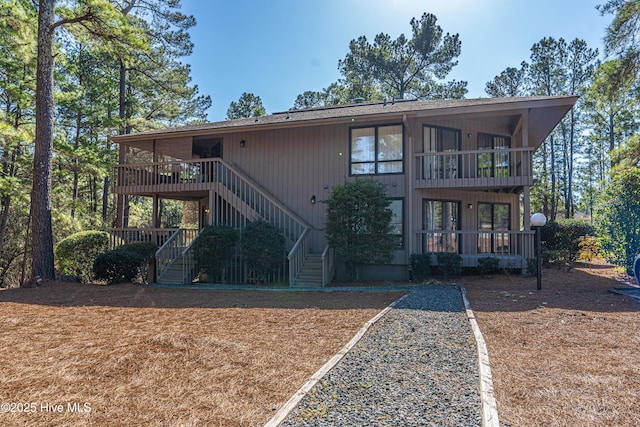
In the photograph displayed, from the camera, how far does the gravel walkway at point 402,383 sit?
2.75 m

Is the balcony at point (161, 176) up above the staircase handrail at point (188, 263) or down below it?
above

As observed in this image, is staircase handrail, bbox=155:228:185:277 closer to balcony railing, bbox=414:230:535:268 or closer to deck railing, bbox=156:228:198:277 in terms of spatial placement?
deck railing, bbox=156:228:198:277

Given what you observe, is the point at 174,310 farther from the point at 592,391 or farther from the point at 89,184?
the point at 89,184

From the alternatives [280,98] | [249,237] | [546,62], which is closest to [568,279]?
[249,237]

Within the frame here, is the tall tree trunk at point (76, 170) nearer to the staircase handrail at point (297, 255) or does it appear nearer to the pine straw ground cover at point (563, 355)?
the staircase handrail at point (297, 255)

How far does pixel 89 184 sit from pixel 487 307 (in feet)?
83.3

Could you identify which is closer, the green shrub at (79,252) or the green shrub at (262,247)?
the green shrub at (262,247)

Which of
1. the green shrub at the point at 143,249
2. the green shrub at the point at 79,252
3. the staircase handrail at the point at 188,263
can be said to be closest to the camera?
the staircase handrail at the point at 188,263

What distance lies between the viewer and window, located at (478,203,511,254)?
1305 cm

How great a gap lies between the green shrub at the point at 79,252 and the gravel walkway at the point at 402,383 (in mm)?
11183

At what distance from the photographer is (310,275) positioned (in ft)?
34.0

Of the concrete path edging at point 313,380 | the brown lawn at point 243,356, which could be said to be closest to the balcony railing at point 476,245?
the brown lawn at point 243,356

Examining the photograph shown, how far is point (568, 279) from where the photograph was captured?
10.1 metres

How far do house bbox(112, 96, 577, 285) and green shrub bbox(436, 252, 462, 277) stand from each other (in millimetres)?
616
